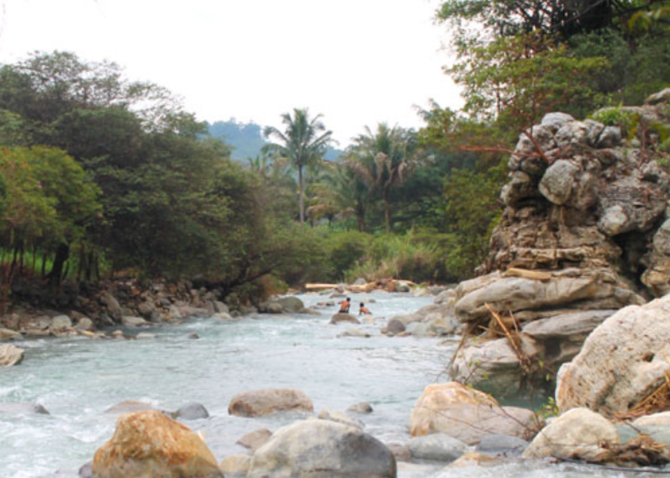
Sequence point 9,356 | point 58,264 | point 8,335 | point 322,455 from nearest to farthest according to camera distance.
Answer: point 322,455
point 9,356
point 8,335
point 58,264

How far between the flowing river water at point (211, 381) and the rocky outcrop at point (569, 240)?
143 cm

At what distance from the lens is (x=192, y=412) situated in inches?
264

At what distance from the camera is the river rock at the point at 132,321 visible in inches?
685

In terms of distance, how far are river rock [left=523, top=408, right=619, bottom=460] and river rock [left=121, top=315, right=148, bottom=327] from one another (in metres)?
14.4

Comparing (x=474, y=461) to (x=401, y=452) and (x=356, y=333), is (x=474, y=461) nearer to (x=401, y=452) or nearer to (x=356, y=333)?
(x=401, y=452)

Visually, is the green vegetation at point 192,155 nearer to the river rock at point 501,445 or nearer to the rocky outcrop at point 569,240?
the rocky outcrop at point 569,240

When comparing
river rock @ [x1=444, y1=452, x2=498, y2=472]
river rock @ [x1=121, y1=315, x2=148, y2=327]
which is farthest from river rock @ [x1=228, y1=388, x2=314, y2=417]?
river rock @ [x1=121, y1=315, x2=148, y2=327]

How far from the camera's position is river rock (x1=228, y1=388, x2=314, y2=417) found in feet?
22.4

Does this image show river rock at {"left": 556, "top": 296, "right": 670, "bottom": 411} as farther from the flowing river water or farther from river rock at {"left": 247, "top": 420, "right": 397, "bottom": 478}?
river rock at {"left": 247, "top": 420, "right": 397, "bottom": 478}

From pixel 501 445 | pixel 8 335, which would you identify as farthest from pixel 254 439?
pixel 8 335

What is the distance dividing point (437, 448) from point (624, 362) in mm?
1614

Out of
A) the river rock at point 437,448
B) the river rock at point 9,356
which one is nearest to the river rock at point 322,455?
the river rock at point 437,448

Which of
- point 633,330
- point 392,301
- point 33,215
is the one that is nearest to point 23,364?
point 33,215

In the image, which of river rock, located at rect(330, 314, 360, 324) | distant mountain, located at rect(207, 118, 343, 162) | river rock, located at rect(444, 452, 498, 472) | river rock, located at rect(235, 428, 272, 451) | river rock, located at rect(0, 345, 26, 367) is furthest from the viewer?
Result: distant mountain, located at rect(207, 118, 343, 162)
